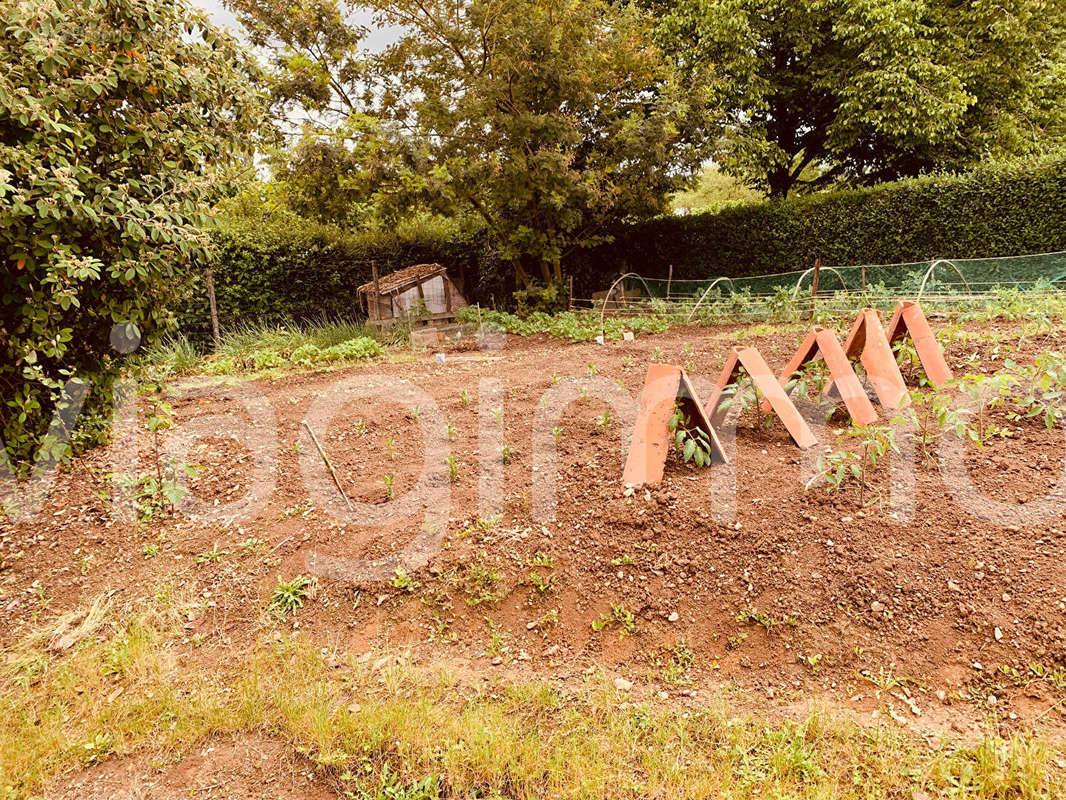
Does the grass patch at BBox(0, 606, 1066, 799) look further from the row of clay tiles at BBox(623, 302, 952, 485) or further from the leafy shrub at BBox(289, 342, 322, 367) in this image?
the leafy shrub at BBox(289, 342, 322, 367)

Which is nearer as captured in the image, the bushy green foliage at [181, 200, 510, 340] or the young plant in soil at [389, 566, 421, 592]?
the young plant in soil at [389, 566, 421, 592]

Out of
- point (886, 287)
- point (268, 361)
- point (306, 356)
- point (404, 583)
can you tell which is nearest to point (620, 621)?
point (404, 583)

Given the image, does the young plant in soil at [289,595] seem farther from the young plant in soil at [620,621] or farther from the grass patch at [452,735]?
the young plant in soil at [620,621]

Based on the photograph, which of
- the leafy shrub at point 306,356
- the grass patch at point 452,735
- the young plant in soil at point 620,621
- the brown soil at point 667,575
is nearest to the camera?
the grass patch at point 452,735

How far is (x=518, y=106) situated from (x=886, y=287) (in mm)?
7410

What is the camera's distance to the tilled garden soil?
2111 mm

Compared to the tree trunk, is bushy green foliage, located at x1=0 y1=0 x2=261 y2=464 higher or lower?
lower

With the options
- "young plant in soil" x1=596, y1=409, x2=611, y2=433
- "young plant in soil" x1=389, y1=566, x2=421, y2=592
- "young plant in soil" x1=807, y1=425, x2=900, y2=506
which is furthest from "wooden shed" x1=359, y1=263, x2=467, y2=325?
"young plant in soil" x1=807, y1=425, x2=900, y2=506

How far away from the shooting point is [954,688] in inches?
77.6

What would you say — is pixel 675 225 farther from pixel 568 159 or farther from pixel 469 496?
pixel 469 496

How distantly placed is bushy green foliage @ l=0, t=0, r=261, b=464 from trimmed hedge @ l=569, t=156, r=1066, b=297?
37.9 ft

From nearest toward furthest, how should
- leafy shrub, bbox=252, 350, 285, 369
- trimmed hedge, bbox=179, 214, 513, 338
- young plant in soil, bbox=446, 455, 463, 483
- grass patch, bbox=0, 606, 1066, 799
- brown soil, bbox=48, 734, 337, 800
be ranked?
grass patch, bbox=0, 606, 1066, 799
brown soil, bbox=48, 734, 337, 800
young plant in soil, bbox=446, 455, 463, 483
leafy shrub, bbox=252, 350, 285, 369
trimmed hedge, bbox=179, 214, 513, 338

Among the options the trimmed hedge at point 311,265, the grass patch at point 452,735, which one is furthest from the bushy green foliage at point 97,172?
the trimmed hedge at point 311,265

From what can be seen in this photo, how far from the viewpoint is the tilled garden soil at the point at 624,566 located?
211cm
